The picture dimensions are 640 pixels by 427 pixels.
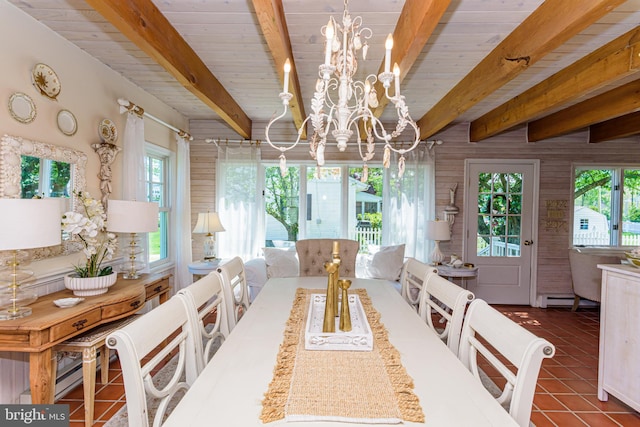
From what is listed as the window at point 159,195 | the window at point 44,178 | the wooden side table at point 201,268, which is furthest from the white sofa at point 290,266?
the window at point 44,178

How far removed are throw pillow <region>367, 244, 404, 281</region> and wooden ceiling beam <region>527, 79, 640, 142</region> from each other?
2164mm

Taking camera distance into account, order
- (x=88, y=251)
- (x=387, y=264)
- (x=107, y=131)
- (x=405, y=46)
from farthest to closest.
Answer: (x=387, y=264) < (x=107, y=131) < (x=88, y=251) < (x=405, y=46)

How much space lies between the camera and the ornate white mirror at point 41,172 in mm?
1817

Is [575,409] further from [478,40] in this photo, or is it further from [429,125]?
[429,125]

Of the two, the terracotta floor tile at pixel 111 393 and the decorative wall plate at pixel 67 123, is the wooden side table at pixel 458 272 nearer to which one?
the terracotta floor tile at pixel 111 393

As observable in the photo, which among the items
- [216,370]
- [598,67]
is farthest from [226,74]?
[598,67]

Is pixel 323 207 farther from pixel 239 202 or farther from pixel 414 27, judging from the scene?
pixel 414 27

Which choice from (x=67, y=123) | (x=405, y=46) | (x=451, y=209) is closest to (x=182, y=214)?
(x=67, y=123)

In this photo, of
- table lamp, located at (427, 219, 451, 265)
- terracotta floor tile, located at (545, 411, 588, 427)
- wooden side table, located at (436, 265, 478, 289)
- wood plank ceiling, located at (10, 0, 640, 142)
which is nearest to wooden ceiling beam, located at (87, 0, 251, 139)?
wood plank ceiling, located at (10, 0, 640, 142)

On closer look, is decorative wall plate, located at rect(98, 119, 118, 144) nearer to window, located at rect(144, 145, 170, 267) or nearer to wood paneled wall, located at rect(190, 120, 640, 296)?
window, located at rect(144, 145, 170, 267)

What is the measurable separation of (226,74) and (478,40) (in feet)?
6.40

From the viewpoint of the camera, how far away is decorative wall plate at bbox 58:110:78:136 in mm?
2209

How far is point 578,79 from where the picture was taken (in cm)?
239

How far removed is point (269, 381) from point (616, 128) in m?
4.77
